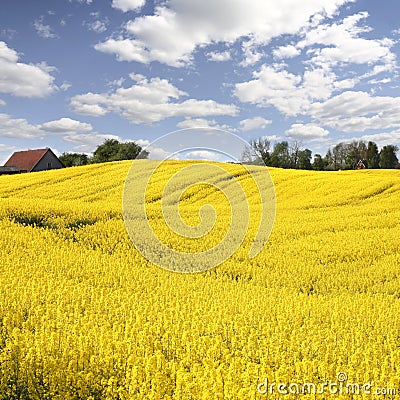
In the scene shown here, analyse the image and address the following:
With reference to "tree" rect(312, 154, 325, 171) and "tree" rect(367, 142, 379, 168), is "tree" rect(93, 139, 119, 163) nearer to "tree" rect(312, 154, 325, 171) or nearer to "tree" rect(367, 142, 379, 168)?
"tree" rect(312, 154, 325, 171)

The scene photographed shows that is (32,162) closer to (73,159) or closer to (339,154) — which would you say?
(73,159)

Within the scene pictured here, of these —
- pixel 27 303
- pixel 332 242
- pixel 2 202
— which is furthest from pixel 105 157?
pixel 27 303

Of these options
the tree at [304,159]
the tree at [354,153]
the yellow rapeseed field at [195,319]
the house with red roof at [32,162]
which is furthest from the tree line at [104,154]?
the yellow rapeseed field at [195,319]

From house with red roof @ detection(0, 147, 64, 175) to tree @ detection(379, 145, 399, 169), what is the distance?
61336mm

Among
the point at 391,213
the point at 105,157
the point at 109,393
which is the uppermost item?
the point at 105,157

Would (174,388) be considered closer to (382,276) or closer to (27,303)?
(27,303)

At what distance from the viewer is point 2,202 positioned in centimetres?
1916

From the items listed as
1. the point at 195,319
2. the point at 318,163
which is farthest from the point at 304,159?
the point at 195,319

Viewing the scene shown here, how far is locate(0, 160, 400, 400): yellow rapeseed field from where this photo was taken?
4367 millimetres

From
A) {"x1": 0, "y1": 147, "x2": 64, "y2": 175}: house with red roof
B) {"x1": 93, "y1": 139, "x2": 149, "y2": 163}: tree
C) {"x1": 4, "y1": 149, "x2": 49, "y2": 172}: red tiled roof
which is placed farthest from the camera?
{"x1": 93, "y1": 139, "x2": 149, "y2": 163}: tree

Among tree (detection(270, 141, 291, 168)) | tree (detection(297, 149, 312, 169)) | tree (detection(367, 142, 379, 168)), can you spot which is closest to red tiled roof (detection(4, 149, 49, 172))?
tree (detection(270, 141, 291, 168))

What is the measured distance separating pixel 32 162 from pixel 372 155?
217 ft

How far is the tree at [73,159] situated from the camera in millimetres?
77875

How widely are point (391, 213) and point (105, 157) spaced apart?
6330 centimetres
